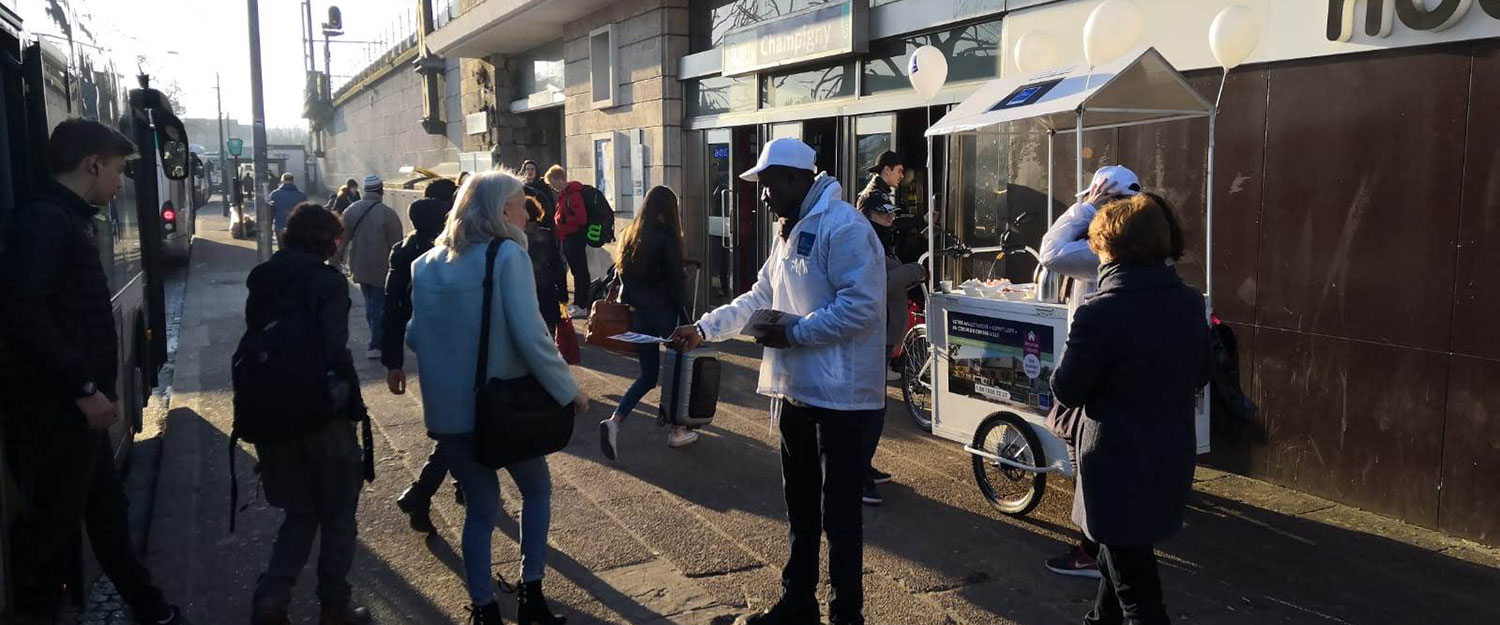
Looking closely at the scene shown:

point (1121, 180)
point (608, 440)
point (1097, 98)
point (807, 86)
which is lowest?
point (608, 440)

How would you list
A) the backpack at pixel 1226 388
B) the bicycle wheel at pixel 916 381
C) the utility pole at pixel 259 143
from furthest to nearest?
1. the utility pole at pixel 259 143
2. the bicycle wheel at pixel 916 381
3. the backpack at pixel 1226 388

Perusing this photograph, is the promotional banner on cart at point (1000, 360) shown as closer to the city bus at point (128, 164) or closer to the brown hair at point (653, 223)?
the brown hair at point (653, 223)


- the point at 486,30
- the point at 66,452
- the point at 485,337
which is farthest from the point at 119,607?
the point at 486,30

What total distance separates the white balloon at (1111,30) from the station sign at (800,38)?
3.68m

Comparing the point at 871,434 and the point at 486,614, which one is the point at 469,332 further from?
the point at 871,434

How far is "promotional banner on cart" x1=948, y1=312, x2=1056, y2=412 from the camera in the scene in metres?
5.29

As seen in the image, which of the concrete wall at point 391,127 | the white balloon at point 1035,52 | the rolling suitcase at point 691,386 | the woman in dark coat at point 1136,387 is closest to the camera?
the woman in dark coat at point 1136,387

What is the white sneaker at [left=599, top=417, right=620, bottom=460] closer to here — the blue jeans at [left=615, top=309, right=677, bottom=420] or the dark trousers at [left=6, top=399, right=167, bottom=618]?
the blue jeans at [left=615, top=309, right=677, bottom=420]

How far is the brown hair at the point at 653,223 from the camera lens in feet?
21.4

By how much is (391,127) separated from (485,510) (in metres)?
30.4

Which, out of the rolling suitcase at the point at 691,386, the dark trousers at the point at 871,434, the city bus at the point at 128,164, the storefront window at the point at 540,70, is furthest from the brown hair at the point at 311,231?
the storefront window at the point at 540,70

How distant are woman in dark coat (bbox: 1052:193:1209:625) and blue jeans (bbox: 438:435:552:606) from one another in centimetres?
186

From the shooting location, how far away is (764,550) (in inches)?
195

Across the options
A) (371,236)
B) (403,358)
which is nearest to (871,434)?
(403,358)
